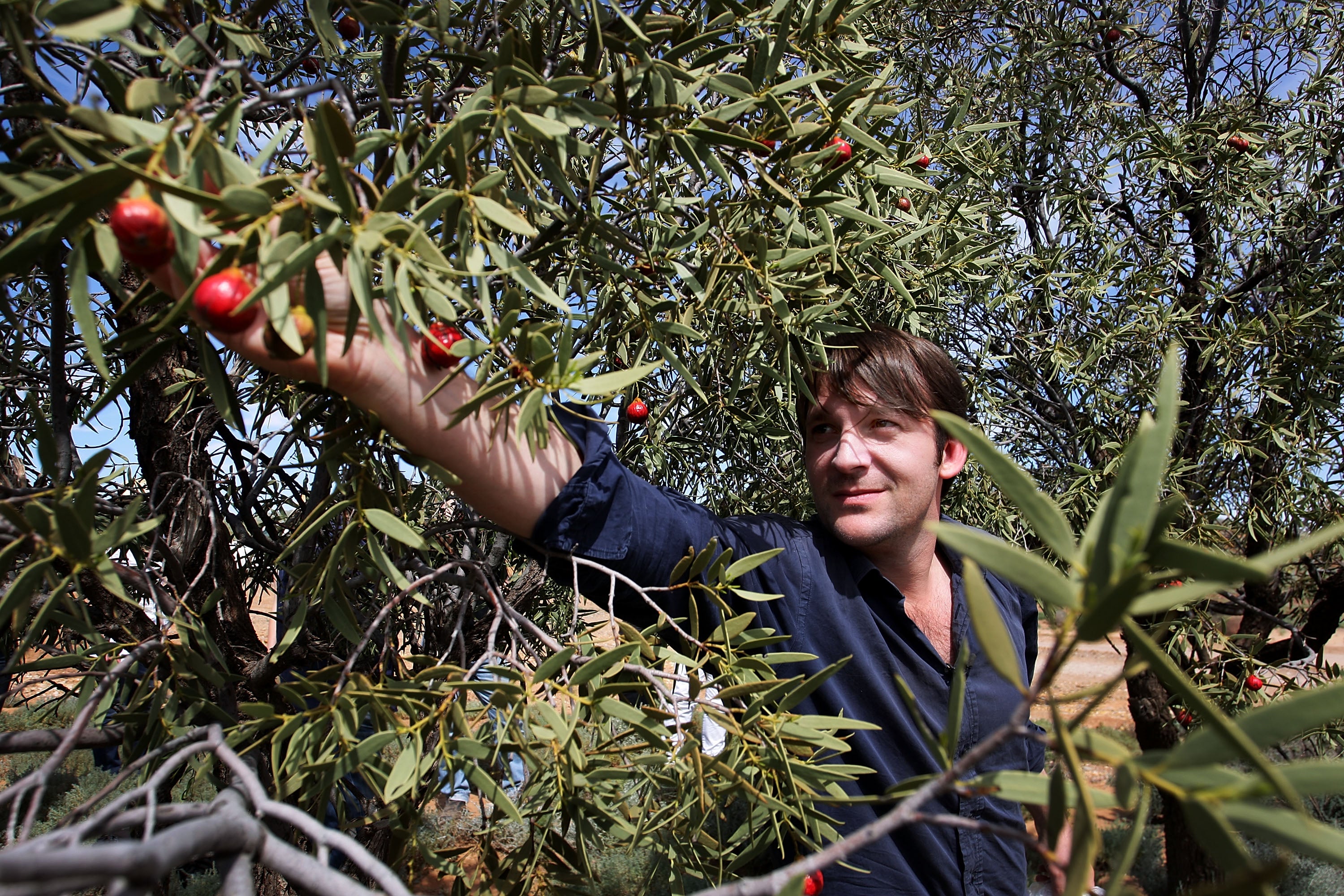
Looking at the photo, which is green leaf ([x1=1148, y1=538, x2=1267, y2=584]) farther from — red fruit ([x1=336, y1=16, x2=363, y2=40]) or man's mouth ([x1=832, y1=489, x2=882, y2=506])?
red fruit ([x1=336, y1=16, x2=363, y2=40])

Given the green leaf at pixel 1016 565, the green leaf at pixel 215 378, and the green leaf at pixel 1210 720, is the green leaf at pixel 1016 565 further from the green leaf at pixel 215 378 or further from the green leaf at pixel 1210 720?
the green leaf at pixel 215 378

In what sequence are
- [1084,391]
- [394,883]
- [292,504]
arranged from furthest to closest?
1. [1084,391]
2. [292,504]
3. [394,883]

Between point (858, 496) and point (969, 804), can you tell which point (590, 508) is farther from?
point (969, 804)

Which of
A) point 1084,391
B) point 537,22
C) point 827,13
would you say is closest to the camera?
point 537,22

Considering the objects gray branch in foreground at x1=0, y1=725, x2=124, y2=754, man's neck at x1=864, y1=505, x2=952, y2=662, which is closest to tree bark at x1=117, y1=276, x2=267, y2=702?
gray branch in foreground at x1=0, y1=725, x2=124, y2=754

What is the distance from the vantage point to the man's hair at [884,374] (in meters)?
1.75

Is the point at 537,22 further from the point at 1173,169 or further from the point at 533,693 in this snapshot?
the point at 1173,169

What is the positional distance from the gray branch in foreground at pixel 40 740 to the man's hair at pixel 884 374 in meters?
1.33

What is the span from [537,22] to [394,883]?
84 centimetres

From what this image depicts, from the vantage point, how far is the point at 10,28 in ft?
2.06

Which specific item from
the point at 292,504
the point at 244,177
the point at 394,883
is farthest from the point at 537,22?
the point at 292,504

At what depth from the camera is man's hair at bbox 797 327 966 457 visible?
1754mm

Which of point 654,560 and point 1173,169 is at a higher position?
point 1173,169

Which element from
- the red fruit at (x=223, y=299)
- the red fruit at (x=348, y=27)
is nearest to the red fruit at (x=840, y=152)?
the red fruit at (x=223, y=299)
